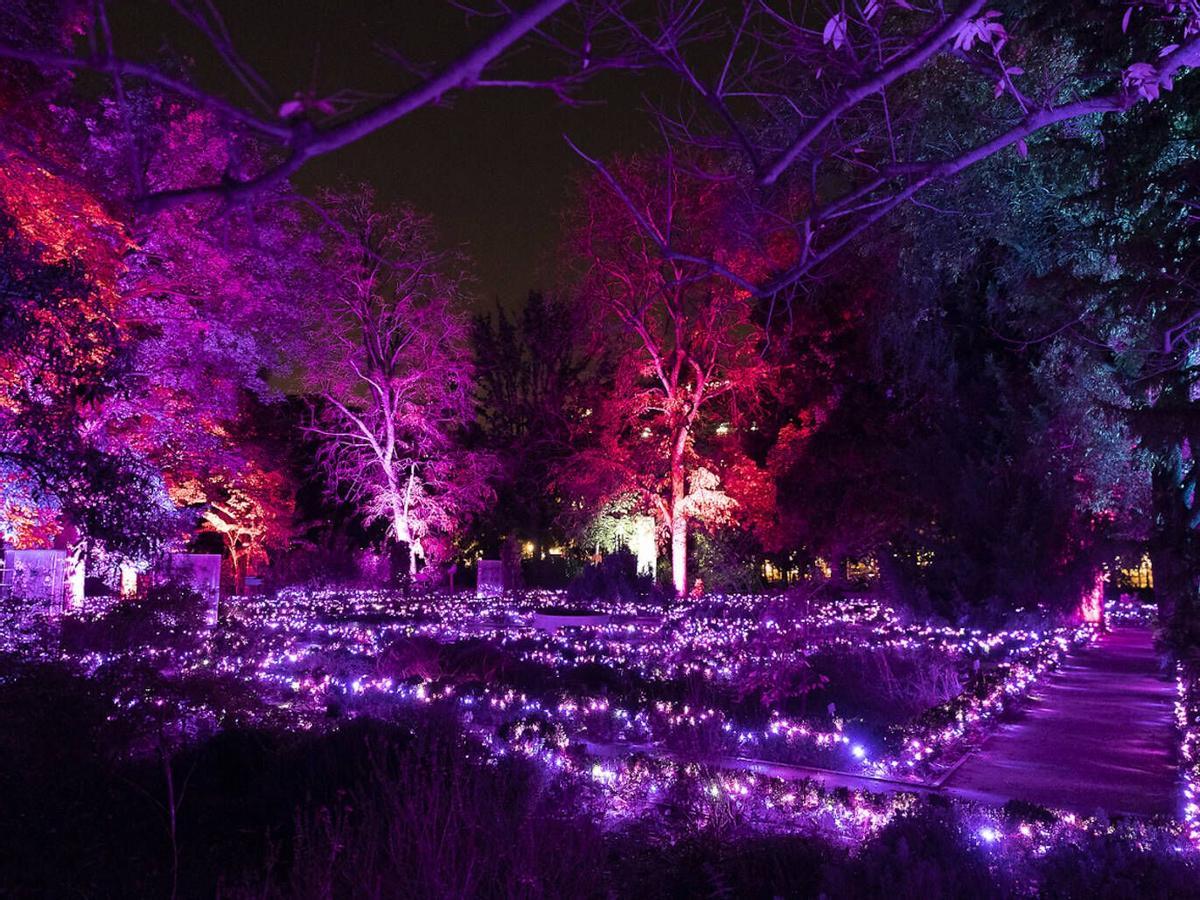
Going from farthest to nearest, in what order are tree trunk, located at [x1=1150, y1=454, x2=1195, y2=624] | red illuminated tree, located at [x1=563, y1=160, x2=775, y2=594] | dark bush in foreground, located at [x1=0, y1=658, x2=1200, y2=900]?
red illuminated tree, located at [x1=563, y1=160, x2=775, y2=594], tree trunk, located at [x1=1150, y1=454, x2=1195, y2=624], dark bush in foreground, located at [x1=0, y1=658, x2=1200, y2=900]

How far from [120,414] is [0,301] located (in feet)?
37.0

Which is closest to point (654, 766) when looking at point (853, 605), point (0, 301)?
point (0, 301)

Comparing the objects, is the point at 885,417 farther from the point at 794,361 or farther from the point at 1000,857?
the point at 1000,857

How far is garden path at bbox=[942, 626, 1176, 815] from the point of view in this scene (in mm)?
6984

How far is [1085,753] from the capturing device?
28.6ft

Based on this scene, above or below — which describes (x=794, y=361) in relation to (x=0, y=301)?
above

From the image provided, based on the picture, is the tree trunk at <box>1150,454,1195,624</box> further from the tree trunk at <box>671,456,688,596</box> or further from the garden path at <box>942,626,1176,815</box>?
the tree trunk at <box>671,456,688,596</box>

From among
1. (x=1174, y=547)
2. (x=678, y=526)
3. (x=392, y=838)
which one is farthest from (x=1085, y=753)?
(x=678, y=526)

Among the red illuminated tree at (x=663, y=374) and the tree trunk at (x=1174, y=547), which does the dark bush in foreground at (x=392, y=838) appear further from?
the red illuminated tree at (x=663, y=374)

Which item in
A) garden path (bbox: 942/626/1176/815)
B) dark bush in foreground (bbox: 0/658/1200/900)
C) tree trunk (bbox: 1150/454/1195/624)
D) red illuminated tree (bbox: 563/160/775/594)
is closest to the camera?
dark bush in foreground (bbox: 0/658/1200/900)

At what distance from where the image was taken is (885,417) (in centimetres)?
2778

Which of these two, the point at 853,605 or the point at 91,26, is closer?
the point at 91,26

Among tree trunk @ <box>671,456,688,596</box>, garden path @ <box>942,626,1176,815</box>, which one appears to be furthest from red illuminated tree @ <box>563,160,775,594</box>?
garden path @ <box>942,626,1176,815</box>

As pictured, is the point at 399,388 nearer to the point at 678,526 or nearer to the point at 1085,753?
the point at 678,526
